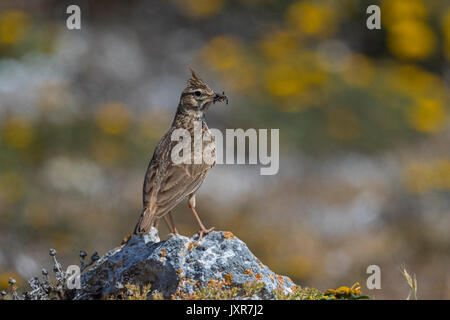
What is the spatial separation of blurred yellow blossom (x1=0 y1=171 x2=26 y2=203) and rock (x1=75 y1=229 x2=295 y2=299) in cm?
852

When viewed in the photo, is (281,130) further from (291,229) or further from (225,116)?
(291,229)

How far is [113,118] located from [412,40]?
798cm

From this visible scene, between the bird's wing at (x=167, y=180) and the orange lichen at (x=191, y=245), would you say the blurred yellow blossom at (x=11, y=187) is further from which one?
the orange lichen at (x=191, y=245)

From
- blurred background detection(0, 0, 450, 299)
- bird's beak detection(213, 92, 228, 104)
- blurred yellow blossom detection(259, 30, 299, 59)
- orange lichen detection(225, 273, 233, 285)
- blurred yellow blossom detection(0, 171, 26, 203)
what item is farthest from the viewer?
blurred yellow blossom detection(259, 30, 299, 59)

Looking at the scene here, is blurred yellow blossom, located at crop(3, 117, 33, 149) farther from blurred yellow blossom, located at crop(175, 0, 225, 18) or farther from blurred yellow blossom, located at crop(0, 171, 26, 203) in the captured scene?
blurred yellow blossom, located at crop(175, 0, 225, 18)

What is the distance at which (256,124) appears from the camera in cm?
1515

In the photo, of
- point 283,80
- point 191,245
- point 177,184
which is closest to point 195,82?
point 177,184

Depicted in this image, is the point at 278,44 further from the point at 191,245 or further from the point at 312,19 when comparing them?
the point at 191,245

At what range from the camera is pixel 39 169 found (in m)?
14.6

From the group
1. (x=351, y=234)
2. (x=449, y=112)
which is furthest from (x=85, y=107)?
(x=449, y=112)

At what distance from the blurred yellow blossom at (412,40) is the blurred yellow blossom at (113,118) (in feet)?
23.5

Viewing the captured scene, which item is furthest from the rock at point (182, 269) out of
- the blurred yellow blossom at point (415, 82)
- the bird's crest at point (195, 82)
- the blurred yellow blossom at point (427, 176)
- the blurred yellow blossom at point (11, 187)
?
the blurred yellow blossom at point (415, 82)

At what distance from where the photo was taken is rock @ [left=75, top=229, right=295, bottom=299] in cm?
554

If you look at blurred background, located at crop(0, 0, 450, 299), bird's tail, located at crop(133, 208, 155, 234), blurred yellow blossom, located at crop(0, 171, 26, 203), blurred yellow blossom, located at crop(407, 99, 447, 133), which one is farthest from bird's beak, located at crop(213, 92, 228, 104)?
blurred yellow blossom, located at crop(407, 99, 447, 133)
